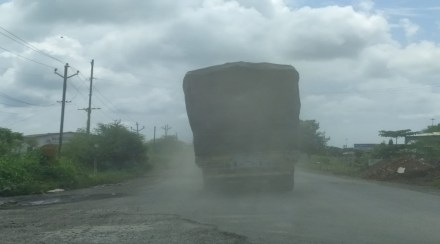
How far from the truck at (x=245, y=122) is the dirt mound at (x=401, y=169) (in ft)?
49.8

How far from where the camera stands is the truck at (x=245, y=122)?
18.9 metres

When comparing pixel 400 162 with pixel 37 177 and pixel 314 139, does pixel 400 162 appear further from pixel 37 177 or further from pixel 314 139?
pixel 314 139

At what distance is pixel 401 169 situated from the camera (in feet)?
110

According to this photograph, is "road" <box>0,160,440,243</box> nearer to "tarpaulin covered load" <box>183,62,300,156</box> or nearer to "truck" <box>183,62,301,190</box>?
"truck" <box>183,62,301,190</box>

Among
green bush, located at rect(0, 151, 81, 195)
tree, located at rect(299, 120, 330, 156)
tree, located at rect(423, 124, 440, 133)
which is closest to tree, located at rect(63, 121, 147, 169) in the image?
green bush, located at rect(0, 151, 81, 195)

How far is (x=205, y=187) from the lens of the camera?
20.5 meters

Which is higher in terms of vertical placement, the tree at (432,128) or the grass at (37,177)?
the tree at (432,128)

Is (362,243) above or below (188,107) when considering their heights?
below

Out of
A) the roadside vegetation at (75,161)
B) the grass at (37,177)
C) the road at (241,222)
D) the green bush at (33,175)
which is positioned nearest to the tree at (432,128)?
the roadside vegetation at (75,161)

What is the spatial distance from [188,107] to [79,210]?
598 cm

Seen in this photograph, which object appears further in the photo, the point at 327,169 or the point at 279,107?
the point at 327,169

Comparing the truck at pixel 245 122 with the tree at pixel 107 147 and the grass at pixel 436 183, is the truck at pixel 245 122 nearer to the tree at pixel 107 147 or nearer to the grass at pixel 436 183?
the grass at pixel 436 183

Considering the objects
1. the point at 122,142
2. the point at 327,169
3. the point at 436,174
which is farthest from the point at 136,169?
the point at 436,174

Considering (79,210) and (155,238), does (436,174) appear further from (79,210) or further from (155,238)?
(155,238)
